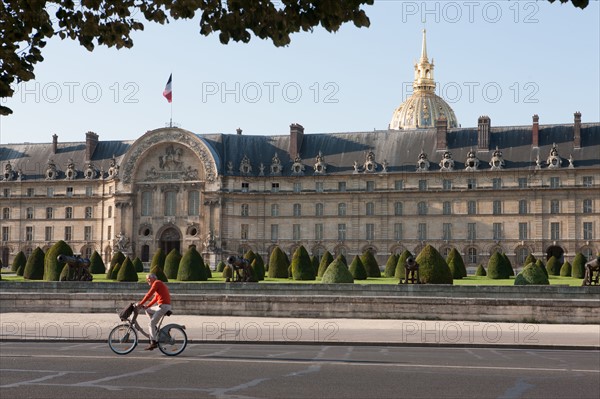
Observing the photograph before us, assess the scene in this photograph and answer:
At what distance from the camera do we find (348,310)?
2858 cm

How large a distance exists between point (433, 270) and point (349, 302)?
715cm

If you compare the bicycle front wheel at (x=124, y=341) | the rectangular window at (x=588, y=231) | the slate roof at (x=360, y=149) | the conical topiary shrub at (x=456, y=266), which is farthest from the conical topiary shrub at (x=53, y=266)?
the rectangular window at (x=588, y=231)

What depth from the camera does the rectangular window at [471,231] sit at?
6906 centimetres

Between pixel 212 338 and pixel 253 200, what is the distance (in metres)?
51.9

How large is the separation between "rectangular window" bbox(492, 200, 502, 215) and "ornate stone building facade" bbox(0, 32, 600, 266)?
76 mm

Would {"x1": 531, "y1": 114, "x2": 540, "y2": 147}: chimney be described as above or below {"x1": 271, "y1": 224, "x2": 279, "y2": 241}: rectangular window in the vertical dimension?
above

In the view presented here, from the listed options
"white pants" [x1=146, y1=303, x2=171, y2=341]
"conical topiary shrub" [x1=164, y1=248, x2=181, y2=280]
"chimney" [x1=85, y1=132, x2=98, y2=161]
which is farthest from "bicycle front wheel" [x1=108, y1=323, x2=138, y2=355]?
"chimney" [x1=85, y1=132, x2=98, y2=161]

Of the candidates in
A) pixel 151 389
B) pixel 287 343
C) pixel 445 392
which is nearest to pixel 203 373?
pixel 151 389

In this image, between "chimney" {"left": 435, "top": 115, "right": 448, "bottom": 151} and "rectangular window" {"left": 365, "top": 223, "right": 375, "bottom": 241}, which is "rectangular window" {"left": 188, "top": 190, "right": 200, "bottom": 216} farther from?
"chimney" {"left": 435, "top": 115, "right": 448, "bottom": 151}

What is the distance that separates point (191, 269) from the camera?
43.8 metres

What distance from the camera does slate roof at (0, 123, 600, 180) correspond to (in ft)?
226

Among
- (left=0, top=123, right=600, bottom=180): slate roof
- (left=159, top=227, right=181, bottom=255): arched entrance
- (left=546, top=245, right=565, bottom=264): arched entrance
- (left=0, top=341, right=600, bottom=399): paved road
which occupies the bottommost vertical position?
(left=0, top=341, right=600, bottom=399): paved road

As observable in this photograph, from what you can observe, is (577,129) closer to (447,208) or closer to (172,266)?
(447,208)

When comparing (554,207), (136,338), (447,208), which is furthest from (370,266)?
(136,338)
